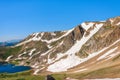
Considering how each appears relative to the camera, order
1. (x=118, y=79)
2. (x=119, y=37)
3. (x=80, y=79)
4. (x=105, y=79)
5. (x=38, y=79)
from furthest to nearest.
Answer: (x=119, y=37)
(x=38, y=79)
(x=80, y=79)
(x=105, y=79)
(x=118, y=79)

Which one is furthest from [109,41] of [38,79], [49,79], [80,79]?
[49,79]

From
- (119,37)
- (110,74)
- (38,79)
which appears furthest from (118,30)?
(110,74)

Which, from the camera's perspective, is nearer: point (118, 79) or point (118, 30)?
point (118, 79)

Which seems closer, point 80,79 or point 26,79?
point 80,79

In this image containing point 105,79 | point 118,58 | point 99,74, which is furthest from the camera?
point 118,58

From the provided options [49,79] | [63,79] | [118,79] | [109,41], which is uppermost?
[109,41]

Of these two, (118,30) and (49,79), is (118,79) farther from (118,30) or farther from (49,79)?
(118,30)

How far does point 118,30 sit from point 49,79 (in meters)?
155

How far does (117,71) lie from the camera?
300 feet

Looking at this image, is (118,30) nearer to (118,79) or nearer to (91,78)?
(91,78)

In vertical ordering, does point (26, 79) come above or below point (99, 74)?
above

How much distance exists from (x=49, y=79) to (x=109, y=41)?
154287 millimetres

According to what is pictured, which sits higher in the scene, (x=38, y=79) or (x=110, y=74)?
(x=38, y=79)

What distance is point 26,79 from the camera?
455ft
